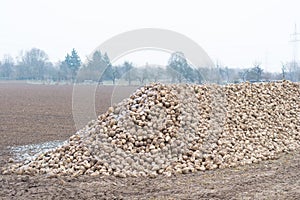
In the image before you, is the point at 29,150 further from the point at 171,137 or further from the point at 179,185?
the point at 179,185

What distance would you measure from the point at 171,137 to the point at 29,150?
2.98 metres

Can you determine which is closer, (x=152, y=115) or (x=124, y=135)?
(x=124, y=135)

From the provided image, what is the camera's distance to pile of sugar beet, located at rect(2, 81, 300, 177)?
5.41m

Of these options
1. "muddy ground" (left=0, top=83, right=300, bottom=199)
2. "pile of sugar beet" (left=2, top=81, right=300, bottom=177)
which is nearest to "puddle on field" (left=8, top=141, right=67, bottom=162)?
"muddy ground" (left=0, top=83, right=300, bottom=199)

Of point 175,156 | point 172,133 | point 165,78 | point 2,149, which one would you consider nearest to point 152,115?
point 172,133

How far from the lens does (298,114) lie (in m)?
8.89

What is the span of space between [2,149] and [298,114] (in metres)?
6.51

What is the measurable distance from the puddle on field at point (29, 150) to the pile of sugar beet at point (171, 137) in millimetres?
632

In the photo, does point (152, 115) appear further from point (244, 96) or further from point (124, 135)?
point (244, 96)

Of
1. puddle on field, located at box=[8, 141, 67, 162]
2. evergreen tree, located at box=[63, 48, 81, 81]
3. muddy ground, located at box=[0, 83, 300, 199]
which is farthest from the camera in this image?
evergreen tree, located at box=[63, 48, 81, 81]

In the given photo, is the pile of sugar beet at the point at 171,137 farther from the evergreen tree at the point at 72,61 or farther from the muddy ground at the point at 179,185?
the evergreen tree at the point at 72,61

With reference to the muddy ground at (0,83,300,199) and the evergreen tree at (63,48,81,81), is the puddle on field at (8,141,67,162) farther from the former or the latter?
the evergreen tree at (63,48,81,81)

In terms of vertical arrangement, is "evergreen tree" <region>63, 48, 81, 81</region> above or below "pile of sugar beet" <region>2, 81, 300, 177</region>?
above

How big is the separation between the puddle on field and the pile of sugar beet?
632 millimetres
